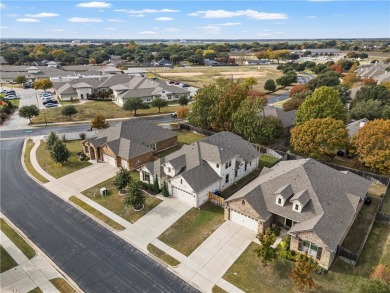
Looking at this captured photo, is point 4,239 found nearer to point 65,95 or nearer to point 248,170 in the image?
point 248,170

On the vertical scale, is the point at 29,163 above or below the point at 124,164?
below

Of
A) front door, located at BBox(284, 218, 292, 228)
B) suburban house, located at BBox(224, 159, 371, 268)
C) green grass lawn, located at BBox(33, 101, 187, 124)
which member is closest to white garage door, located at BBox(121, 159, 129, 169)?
suburban house, located at BBox(224, 159, 371, 268)

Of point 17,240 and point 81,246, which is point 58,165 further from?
point 81,246

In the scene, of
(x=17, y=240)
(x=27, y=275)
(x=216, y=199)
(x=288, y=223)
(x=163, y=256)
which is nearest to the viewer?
(x=27, y=275)

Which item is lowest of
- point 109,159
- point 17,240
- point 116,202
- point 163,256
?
point 163,256

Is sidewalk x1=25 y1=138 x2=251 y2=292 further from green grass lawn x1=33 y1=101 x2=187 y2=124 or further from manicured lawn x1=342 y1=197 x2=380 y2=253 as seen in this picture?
green grass lawn x1=33 y1=101 x2=187 y2=124

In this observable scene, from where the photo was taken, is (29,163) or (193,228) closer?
(193,228)

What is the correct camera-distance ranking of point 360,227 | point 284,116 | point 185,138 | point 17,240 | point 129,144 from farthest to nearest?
point 284,116 < point 185,138 < point 129,144 < point 360,227 < point 17,240

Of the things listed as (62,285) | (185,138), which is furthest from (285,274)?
(185,138)
